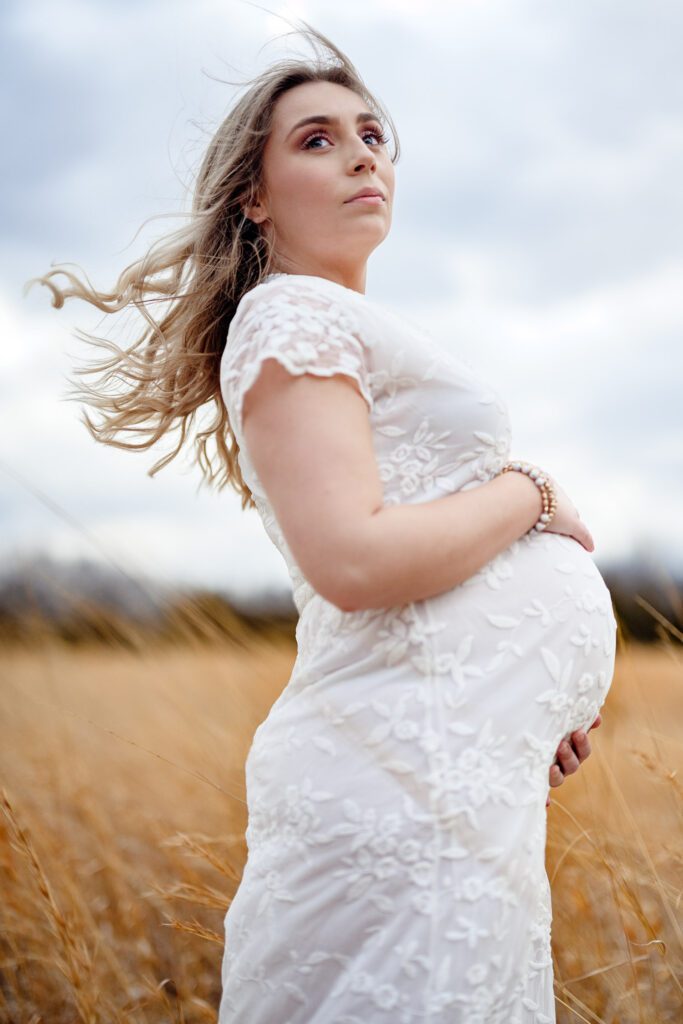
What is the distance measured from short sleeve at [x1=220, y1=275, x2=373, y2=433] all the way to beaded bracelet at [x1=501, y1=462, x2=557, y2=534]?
308 mm

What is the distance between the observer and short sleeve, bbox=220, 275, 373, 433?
1486 mm

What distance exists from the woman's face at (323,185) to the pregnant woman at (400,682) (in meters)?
0.29

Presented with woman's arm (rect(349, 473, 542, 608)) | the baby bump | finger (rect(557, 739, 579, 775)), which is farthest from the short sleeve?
finger (rect(557, 739, 579, 775))

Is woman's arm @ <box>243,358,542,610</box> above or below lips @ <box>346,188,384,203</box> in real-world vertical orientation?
below

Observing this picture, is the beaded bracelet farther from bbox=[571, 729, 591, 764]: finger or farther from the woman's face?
the woman's face

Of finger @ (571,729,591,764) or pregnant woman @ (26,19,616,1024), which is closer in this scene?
pregnant woman @ (26,19,616,1024)

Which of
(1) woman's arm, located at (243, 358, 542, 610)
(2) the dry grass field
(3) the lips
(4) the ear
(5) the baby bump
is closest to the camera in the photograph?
(1) woman's arm, located at (243, 358, 542, 610)

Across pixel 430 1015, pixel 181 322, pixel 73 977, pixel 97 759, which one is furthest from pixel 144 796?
pixel 430 1015

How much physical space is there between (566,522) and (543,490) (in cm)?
11

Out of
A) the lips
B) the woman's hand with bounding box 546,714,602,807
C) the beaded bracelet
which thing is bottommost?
the woman's hand with bounding box 546,714,602,807

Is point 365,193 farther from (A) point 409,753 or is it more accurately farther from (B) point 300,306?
(A) point 409,753

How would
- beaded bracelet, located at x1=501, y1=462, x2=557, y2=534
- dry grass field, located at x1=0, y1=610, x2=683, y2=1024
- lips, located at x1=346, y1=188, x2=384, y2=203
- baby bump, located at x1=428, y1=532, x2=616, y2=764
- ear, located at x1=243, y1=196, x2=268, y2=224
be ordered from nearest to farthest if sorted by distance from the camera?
baby bump, located at x1=428, y1=532, x2=616, y2=764 < beaded bracelet, located at x1=501, y1=462, x2=557, y2=534 < lips, located at x1=346, y1=188, x2=384, y2=203 < ear, located at x1=243, y1=196, x2=268, y2=224 < dry grass field, located at x1=0, y1=610, x2=683, y2=1024

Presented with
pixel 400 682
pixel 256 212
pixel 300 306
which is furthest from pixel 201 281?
pixel 400 682

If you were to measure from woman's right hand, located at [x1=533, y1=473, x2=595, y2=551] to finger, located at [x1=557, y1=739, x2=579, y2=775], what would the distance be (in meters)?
0.37
